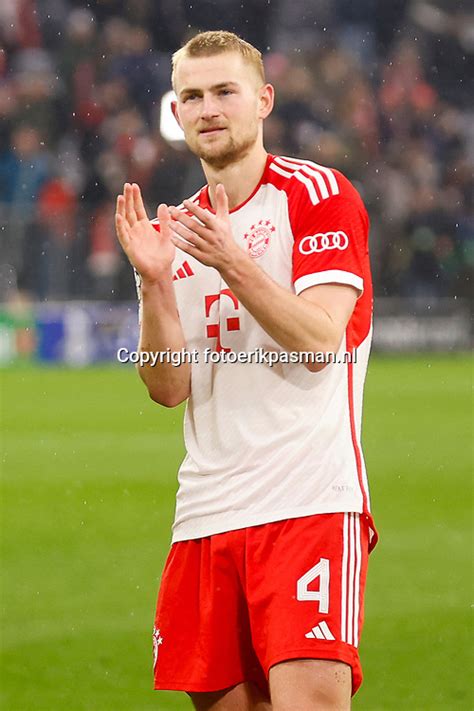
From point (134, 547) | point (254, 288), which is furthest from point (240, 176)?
point (134, 547)

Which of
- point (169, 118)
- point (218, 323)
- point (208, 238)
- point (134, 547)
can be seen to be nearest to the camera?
point (208, 238)

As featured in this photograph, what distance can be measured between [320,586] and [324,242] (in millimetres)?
738

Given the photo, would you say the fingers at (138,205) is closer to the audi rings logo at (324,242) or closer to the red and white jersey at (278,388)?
the red and white jersey at (278,388)

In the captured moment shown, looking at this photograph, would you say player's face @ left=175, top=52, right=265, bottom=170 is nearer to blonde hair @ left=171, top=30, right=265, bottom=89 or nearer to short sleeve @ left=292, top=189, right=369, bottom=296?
blonde hair @ left=171, top=30, right=265, bottom=89

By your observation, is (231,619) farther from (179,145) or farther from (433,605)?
(179,145)

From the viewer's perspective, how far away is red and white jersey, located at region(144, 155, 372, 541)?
9.49ft

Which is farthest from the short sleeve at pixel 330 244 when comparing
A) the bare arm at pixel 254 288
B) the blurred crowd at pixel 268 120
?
the blurred crowd at pixel 268 120

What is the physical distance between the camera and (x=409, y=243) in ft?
57.3

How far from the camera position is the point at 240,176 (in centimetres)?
305

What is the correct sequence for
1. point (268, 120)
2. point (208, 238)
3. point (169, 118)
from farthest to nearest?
point (268, 120)
point (169, 118)
point (208, 238)

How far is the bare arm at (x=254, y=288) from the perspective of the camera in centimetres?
269

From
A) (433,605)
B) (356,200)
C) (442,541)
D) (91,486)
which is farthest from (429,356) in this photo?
(356,200)

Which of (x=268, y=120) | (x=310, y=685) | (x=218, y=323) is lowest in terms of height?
(x=310, y=685)

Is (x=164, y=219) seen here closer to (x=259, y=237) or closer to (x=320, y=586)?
(x=259, y=237)
